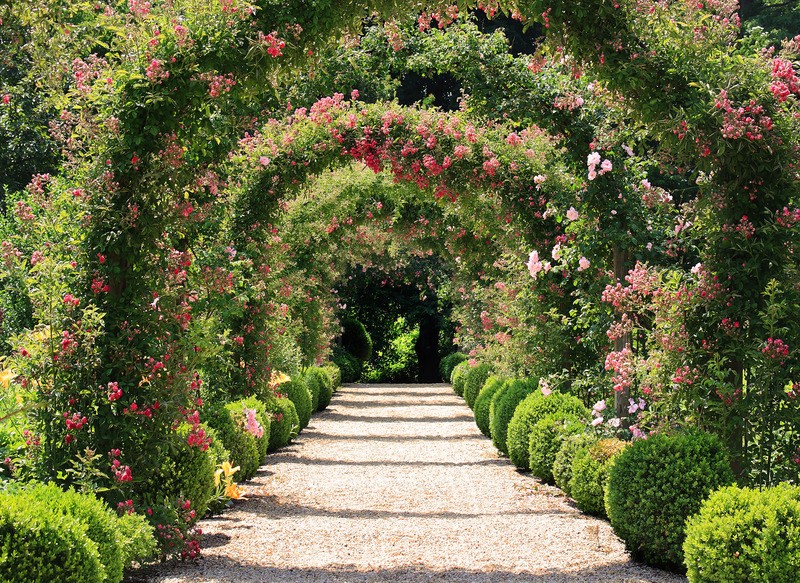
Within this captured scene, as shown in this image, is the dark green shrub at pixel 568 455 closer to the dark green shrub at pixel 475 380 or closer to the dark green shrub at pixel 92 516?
the dark green shrub at pixel 92 516

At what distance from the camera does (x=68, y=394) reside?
502 centimetres

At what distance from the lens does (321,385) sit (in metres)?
16.7

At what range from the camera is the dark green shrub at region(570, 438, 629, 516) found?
667 centimetres

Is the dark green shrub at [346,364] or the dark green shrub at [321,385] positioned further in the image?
the dark green shrub at [346,364]

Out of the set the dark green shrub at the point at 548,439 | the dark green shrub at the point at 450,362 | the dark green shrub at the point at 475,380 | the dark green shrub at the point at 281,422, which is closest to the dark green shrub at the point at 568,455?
the dark green shrub at the point at 548,439

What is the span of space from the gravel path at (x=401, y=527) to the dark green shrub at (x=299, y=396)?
1.05 m

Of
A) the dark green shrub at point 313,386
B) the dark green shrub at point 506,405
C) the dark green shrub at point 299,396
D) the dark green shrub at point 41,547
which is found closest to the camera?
the dark green shrub at point 41,547

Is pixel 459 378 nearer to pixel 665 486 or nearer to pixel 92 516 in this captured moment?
pixel 665 486

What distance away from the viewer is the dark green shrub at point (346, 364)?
973 inches

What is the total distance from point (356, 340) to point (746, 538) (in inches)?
976

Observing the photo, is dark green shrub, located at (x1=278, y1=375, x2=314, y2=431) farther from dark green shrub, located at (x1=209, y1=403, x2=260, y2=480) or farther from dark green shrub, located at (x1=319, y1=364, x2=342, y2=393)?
dark green shrub, located at (x1=319, y1=364, x2=342, y2=393)

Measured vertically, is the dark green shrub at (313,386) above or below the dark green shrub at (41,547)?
below

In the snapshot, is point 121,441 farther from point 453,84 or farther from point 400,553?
point 453,84

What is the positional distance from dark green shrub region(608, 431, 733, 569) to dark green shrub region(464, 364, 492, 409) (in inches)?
369
